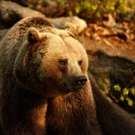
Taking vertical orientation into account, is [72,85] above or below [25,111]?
above

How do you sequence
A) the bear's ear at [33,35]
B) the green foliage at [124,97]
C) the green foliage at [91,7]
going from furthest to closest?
the green foliage at [91,7] < the green foliage at [124,97] < the bear's ear at [33,35]

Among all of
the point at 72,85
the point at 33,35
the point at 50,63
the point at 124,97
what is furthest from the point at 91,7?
the point at 72,85

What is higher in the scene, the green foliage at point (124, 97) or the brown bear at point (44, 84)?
the brown bear at point (44, 84)

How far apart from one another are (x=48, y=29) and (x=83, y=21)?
3.82m

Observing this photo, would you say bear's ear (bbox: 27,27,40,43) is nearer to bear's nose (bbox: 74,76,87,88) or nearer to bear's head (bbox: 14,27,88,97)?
bear's head (bbox: 14,27,88,97)

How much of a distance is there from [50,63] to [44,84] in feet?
0.70

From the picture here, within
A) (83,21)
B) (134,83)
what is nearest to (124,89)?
(134,83)

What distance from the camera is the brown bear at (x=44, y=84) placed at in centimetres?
480

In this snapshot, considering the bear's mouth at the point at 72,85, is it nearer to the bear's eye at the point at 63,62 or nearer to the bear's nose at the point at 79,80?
the bear's nose at the point at 79,80

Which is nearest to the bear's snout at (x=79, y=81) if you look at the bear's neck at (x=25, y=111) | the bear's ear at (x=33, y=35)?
the bear's ear at (x=33, y=35)

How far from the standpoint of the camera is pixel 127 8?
31.6 ft

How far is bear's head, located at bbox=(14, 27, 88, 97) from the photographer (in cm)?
474

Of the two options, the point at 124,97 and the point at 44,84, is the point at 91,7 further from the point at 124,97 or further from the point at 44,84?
the point at 44,84

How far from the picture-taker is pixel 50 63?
480 cm
